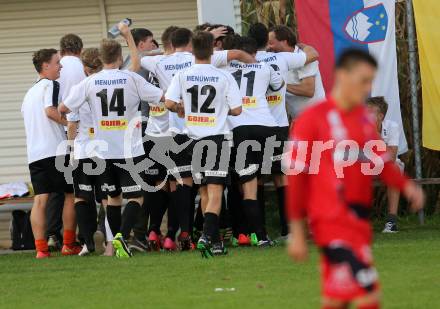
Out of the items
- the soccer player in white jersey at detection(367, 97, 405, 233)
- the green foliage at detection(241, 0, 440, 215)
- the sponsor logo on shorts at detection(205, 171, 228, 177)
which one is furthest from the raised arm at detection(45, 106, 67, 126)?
the green foliage at detection(241, 0, 440, 215)

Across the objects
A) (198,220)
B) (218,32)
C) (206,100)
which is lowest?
(198,220)

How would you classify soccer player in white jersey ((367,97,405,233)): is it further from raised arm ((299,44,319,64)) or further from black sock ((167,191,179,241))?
black sock ((167,191,179,241))

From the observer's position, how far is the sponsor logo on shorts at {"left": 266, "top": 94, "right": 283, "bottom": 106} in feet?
42.1

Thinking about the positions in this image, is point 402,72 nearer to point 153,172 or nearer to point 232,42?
point 232,42

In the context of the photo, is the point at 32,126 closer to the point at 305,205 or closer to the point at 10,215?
the point at 10,215

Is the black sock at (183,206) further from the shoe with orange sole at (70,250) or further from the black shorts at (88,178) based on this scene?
the shoe with orange sole at (70,250)

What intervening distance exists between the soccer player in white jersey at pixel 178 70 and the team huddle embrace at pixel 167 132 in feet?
0.04

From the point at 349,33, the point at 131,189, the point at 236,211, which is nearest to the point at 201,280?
the point at 131,189

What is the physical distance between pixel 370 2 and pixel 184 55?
2.74 metres

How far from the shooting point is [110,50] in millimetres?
11852

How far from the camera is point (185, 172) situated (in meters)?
12.6

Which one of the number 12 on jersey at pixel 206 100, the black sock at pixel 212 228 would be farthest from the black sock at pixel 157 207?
the number 12 on jersey at pixel 206 100

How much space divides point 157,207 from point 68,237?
105 cm

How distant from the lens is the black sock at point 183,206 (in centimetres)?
1242
